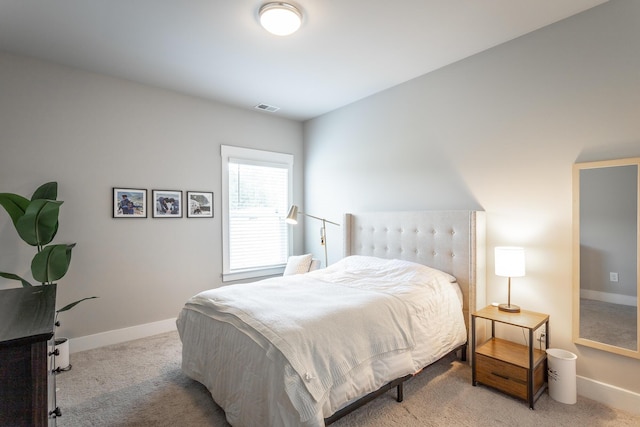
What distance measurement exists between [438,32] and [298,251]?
3.29 meters

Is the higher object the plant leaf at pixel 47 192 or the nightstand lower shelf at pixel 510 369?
the plant leaf at pixel 47 192

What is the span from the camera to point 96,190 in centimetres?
320

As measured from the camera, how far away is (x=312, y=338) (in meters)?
1.76

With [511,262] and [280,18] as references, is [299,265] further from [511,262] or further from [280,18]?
[280,18]

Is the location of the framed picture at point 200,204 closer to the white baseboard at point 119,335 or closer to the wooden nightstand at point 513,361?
the white baseboard at point 119,335

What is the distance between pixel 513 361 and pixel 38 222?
3751 mm

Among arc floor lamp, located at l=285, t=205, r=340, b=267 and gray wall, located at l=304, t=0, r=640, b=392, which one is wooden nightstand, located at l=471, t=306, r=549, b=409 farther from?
arc floor lamp, located at l=285, t=205, r=340, b=267

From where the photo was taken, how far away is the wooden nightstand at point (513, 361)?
2186 millimetres

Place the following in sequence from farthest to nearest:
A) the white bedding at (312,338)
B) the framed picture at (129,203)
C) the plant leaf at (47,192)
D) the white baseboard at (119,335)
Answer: the framed picture at (129,203), the white baseboard at (119,335), the plant leaf at (47,192), the white bedding at (312,338)

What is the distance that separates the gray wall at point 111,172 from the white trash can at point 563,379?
11.3ft

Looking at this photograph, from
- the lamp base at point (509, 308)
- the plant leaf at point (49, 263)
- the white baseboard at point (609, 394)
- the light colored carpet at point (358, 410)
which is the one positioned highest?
the plant leaf at point (49, 263)

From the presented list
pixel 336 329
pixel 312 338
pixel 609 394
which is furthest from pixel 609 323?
pixel 312 338

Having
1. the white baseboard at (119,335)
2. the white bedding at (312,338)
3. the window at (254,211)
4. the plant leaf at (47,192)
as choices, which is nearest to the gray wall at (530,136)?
the white bedding at (312,338)

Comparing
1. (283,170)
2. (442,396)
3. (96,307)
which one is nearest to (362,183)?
(283,170)
